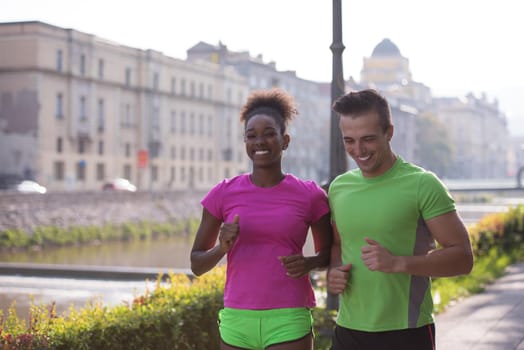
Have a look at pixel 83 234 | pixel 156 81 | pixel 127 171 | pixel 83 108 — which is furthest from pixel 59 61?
pixel 83 234

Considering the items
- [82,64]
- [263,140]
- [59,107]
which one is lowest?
[263,140]

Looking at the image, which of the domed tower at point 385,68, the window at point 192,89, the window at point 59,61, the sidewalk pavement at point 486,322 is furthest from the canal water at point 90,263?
the domed tower at point 385,68

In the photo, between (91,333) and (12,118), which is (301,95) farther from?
(91,333)

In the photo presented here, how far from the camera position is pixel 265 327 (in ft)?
10.6

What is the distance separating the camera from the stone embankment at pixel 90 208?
A: 30297 millimetres

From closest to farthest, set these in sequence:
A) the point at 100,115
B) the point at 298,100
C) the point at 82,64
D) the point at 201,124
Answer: the point at 82,64 < the point at 100,115 < the point at 201,124 < the point at 298,100

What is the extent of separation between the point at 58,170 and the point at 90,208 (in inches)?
541

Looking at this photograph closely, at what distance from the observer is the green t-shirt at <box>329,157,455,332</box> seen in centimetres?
294

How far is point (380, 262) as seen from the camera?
2.89 meters

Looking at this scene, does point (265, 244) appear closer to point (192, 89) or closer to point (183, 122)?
point (183, 122)

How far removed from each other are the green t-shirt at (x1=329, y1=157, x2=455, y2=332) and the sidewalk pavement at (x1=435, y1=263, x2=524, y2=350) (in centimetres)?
395

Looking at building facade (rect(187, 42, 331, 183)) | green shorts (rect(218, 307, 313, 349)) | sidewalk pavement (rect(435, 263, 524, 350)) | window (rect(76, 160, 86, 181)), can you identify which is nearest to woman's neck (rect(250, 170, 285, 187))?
green shorts (rect(218, 307, 313, 349))

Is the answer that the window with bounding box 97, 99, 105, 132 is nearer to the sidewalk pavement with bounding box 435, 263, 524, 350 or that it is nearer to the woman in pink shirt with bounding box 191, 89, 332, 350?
the sidewalk pavement with bounding box 435, 263, 524, 350

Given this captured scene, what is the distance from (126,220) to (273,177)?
33.4 meters
